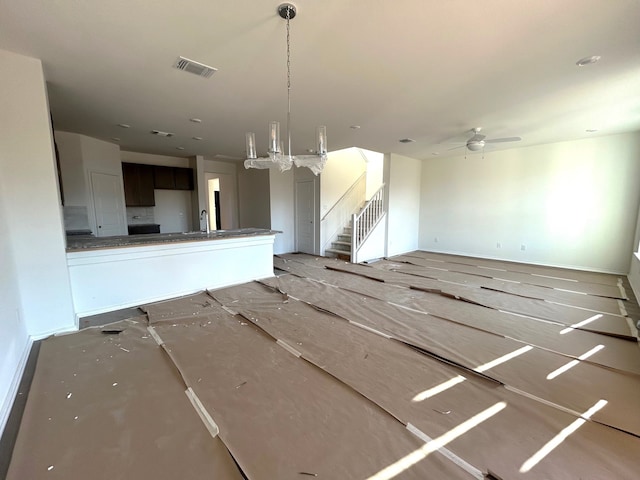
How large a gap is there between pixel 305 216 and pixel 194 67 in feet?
16.8

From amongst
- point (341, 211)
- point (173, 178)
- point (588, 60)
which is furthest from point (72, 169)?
point (588, 60)

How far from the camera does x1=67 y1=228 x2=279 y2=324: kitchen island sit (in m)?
3.33

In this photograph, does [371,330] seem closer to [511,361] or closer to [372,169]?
[511,361]

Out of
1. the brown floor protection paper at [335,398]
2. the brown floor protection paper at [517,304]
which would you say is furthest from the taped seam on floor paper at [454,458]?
the brown floor protection paper at [517,304]

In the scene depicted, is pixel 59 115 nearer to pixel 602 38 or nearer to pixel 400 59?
pixel 400 59

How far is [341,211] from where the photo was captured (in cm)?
775

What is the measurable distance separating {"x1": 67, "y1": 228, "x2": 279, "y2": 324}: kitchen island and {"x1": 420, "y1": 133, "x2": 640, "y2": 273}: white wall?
530 centimetres

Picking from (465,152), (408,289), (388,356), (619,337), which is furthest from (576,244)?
(388,356)

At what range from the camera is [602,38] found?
7.25 feet

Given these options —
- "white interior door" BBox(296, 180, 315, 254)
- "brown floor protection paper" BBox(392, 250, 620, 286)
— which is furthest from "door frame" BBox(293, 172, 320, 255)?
"brown floor protection paper" BBox(392, 250, 620, 286)

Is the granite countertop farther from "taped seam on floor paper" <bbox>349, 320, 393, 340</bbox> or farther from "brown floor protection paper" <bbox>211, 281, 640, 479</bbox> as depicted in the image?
"taped seam on floor paper" <bbox>349, 320, 393, 340</bbox>

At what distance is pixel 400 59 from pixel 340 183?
5.11 meters

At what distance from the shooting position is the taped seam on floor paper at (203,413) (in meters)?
1.66

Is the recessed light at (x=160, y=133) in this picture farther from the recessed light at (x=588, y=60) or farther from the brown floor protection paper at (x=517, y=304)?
the recessed light at (x=588, y=60)
